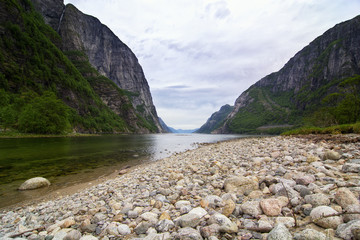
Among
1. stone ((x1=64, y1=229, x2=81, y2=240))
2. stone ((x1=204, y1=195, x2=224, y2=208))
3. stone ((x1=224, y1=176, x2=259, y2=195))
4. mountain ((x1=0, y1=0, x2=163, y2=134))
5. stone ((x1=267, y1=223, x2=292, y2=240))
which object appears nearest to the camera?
stone ((x1=267, y1=223, x2=292, y2=240))

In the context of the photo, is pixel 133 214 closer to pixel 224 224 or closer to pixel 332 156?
pixel 224 224

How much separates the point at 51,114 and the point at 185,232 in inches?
2710

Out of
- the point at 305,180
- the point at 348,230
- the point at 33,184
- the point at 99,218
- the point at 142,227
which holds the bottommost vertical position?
the point at 33,184

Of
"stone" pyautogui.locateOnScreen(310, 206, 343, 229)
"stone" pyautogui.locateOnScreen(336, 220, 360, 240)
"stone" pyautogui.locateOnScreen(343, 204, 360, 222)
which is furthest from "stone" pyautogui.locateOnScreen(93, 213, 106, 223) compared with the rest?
"stone" pyautogui.locateOnScreen(343, 204, 360, 222)

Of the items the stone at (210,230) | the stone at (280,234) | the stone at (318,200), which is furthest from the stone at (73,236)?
the stone at (318,200)

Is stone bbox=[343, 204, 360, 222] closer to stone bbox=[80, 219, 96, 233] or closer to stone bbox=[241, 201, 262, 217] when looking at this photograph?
stone bbox=[241, 201, 262, 217]

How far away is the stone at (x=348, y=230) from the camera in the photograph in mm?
1843

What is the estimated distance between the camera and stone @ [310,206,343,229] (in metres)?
2.20

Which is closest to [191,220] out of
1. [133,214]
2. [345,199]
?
[133,214]

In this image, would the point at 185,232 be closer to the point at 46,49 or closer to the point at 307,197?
the point at 307,197

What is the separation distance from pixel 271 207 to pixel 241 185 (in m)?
1.65

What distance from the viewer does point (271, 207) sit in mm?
2949

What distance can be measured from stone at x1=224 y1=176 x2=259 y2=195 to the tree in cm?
6570

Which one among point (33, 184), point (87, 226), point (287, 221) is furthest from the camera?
point (33, 184)
